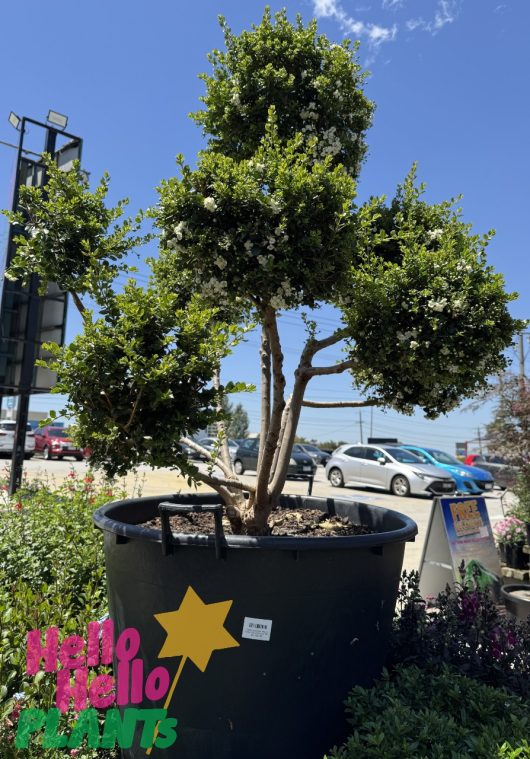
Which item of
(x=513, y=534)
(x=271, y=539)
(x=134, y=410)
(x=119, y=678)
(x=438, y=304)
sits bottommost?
(x=119, y=678)

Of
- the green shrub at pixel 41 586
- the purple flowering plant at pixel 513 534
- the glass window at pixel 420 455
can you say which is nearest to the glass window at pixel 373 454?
the glass window at pixel 420 455

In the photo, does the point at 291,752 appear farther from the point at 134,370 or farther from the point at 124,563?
the point at 134,370

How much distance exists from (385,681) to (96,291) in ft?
6.57

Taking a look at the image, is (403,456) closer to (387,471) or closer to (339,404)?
(387,471)

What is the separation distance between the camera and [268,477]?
2842 millimetres

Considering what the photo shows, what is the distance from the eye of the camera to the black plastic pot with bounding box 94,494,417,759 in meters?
1.99

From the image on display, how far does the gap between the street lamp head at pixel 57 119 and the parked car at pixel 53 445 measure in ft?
51.2

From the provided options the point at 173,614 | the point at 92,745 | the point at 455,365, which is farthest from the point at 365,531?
the point at 92,745

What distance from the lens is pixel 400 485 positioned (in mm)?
14836

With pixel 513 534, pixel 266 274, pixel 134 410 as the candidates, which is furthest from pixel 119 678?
pixel 513 534

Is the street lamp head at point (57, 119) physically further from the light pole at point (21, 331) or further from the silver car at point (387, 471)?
the silver car at point (387, 471)

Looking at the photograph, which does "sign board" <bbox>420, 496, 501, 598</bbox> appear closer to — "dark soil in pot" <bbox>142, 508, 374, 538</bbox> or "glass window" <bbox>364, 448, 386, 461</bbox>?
"dark soil in pot" <bbox>142, 508, 374, 538</bbox>

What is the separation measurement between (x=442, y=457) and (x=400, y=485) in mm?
2361

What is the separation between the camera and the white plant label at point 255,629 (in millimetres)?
1988
